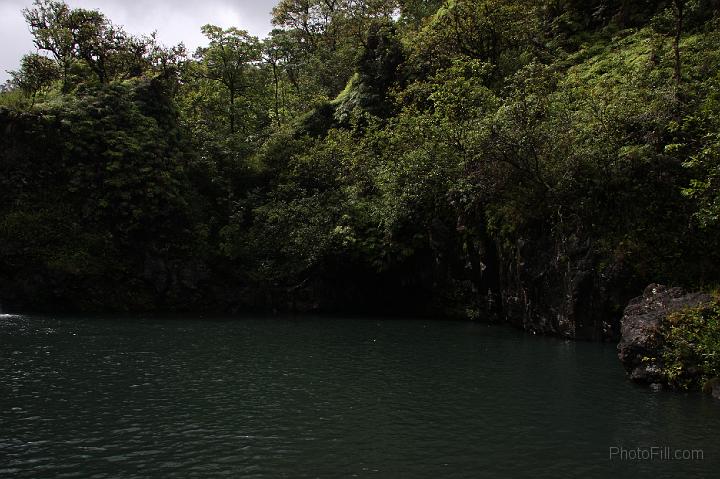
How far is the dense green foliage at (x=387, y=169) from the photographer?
86.6 feet

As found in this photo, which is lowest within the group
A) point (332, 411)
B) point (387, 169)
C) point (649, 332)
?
point (332, 411)

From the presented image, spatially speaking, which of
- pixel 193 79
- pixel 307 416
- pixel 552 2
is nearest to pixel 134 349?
pixel 307 416

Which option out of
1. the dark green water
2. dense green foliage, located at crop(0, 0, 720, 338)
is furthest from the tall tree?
the dark green water

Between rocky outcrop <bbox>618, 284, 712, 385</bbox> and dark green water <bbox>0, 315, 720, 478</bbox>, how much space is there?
845 millimetres

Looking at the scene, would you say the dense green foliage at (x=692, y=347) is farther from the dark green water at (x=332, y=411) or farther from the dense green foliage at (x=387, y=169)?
the dense green foliage at (x=387, y=169)

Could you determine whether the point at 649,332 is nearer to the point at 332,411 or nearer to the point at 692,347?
the point at 692,347

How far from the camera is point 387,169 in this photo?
38.4 metres

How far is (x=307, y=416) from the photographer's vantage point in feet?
51.5

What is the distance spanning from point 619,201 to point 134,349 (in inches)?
929

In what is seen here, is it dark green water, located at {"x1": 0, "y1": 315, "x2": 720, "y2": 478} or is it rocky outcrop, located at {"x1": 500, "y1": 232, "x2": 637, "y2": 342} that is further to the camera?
rocky outcrop, located at {"x1": 500, "y1": 232, "x2": 637, "y2": 342}

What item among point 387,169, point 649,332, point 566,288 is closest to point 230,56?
point 387,169

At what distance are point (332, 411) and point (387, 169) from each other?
24456mm

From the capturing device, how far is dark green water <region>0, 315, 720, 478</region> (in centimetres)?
1227

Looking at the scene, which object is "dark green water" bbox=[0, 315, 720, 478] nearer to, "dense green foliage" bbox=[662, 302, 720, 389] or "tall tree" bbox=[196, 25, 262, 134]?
"dense green foliage" bbox=[662, 302, 720, 389]
